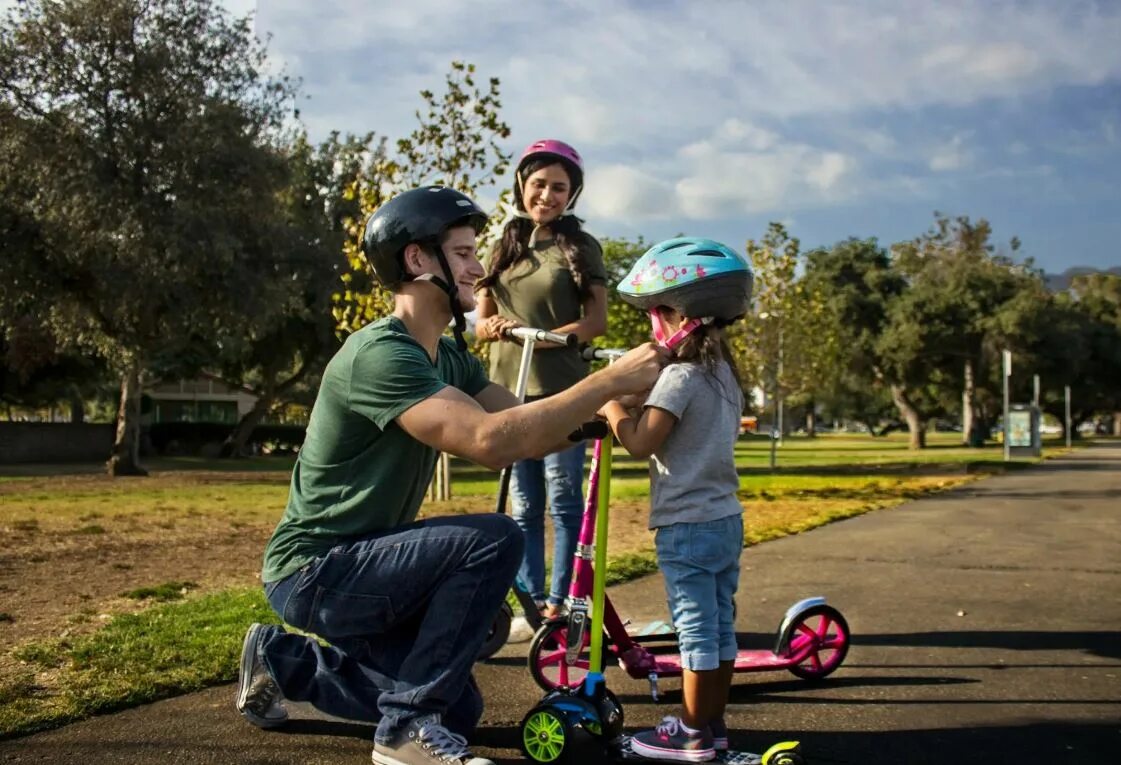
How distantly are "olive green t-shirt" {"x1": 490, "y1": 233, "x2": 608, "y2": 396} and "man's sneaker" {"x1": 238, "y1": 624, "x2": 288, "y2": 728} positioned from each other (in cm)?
197

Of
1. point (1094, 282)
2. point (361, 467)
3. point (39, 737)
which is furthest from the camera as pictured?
point (1094, 282)

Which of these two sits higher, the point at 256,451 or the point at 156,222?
the point at 156,222

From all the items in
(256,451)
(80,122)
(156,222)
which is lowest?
(256,451)

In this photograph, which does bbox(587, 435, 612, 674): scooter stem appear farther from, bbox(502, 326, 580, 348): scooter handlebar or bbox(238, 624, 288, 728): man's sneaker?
bbox(238, 624, 288, 728): man's sneaker

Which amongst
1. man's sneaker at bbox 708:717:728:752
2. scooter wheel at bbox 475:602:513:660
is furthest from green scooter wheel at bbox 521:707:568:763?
man's sneaker at bbox 708:717:728:752

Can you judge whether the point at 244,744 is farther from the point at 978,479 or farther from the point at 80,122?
the point at 80,122

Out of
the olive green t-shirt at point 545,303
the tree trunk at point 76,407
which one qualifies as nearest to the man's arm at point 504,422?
the olive green t-shirt at point 545,303

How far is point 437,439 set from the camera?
2865 millimetres

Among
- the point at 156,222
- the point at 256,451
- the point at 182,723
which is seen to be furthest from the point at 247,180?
the point at 256,451

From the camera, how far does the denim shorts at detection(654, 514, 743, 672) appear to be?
328cm

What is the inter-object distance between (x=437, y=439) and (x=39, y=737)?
169 cm

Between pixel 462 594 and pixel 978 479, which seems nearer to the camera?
pixel 462 594

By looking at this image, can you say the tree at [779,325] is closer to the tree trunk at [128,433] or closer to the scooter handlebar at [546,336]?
the tree trunk at [128,433]

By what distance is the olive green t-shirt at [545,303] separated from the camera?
5.02 m
